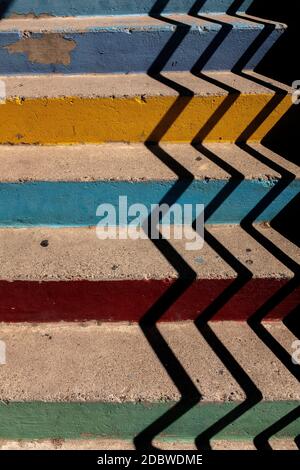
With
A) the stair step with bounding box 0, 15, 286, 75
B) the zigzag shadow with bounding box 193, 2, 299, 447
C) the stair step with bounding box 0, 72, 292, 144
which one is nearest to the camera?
the zigzag shadow with bounding box 193, 2, 299, 447

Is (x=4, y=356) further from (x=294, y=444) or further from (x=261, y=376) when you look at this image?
(x=294, y=444)

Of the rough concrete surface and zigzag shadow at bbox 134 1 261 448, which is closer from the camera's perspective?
zigzag shadow at bbox 134 1 261 448

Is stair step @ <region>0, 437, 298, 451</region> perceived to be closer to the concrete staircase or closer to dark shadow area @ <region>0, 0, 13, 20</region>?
the concrete staircase

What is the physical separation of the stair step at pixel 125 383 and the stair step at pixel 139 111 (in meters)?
1.00

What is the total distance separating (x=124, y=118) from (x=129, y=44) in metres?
0.50

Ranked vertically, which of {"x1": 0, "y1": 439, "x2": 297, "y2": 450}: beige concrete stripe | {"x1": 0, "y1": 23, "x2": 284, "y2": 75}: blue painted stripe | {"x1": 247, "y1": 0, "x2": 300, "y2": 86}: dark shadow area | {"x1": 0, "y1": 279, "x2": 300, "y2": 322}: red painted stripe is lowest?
{"x1": 0, "y1": 439, "x2": 297, "y2": 450}: beige concrete stripe

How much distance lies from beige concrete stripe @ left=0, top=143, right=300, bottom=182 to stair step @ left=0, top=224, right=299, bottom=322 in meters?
0.31

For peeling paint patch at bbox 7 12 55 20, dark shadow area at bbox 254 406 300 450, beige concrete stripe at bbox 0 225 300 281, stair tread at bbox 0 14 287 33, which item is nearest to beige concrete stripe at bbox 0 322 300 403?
dark shadow area at bbox 254 406 300 450

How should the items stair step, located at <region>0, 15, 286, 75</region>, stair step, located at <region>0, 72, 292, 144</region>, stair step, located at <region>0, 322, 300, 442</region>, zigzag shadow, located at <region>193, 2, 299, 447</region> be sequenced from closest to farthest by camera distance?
1. stair step, located at <region>0, 322, 300, 442</region>
2. zigzag shadow, located at <region>193, 2, 299, 447</region>
3. stair step, located at <region>0, 72, 292, 144</region>
4. stair step, located at <region>0, 15, 286, 75</region>

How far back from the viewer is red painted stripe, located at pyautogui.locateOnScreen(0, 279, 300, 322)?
175 centimetres

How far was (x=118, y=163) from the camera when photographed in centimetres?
204

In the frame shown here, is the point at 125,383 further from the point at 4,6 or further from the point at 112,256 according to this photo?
the point at 4,6

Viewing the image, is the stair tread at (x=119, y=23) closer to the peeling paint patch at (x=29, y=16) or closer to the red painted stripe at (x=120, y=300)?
the peeling paint patch at (x=29, y=16)

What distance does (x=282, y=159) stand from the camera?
2.10 meters
